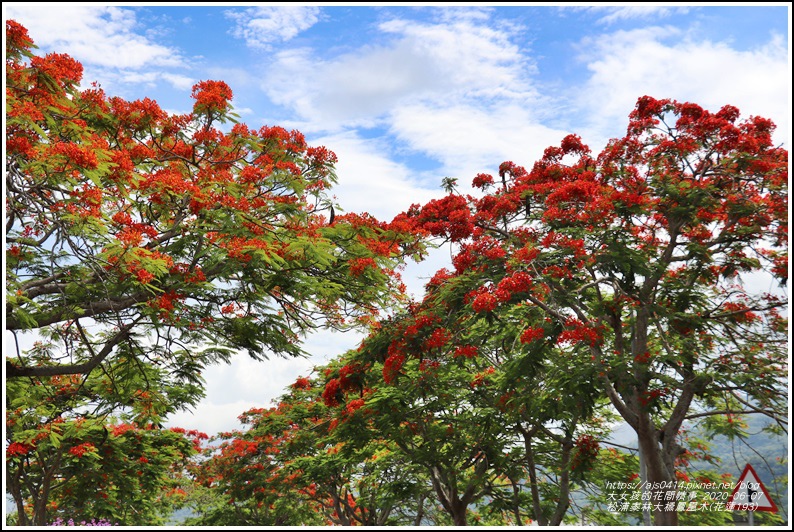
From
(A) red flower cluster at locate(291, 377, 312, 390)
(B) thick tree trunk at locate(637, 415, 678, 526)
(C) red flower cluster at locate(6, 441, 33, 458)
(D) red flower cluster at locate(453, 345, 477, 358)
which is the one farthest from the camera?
(A) red flower cluster at locate(291, 377, 312, 390)

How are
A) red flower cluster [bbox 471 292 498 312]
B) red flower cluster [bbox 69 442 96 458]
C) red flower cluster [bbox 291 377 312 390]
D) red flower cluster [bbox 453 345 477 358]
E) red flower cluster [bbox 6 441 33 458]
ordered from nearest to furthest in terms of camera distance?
red flower cluster [bbox 471 292 498 312] < red flower cluster [bbox 453 345 477 358] < red flower cluster [bbox 6 441 33 458] < red flower cluster [bbox 69 442 96 458] < red flower cluster [bbox 291 377 312 390]

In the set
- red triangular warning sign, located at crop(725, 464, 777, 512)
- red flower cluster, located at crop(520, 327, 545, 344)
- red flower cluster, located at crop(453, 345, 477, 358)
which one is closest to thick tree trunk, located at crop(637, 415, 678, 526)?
red triangular warning sign, located at crop(725, 464, 777, 512)

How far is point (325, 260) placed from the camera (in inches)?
364

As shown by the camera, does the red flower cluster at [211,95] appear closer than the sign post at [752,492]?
No

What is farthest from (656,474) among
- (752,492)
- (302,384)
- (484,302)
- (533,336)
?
(302,384)

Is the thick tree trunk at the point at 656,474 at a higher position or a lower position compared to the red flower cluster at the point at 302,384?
lower

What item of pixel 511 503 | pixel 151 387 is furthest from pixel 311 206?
pixel 511 503

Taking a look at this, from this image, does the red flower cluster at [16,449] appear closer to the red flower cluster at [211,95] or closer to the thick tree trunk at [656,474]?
the red flower cluster at [211,95]

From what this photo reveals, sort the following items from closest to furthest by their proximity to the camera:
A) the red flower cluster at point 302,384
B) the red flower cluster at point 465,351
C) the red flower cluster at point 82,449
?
1. the red flower cluster at point 465,351
2. the red flower cluster at point 82,449
3. the red flower cluster at point 302,384

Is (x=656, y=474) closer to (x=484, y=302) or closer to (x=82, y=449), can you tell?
(x=484, y=302)

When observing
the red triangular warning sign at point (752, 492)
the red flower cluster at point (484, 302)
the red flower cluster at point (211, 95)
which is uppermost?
the red flower cluster at point (211, 95)

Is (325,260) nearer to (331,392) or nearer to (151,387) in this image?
(331,392)

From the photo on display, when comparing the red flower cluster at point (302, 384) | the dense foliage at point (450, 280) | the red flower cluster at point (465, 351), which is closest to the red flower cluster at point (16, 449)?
the dense foliage at point (450, 280)

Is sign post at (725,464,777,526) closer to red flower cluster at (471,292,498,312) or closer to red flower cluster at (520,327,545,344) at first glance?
red flower cluster at (520,327,545,344)
